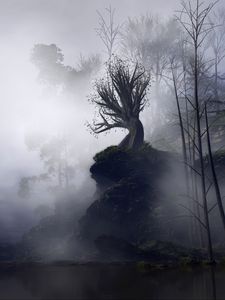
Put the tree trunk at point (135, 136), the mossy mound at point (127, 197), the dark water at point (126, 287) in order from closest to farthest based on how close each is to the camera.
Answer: the dark water at point (126, 287), the mossy mound at point (127, 197), the tree trunk at point (135, 136)

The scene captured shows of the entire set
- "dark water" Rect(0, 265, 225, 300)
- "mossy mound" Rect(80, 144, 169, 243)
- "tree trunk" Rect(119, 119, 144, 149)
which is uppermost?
"tree trunk" Rect(119, 119, 144, 149)

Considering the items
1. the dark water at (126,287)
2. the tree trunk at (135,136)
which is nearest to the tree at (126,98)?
the tree trunk at (135,136)

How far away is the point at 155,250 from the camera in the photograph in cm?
2052

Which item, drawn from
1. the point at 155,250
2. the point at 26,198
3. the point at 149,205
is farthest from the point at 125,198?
the point at 26,198

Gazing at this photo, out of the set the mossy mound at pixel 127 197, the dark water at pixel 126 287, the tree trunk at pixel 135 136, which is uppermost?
the tree trunk at pixel 135 136

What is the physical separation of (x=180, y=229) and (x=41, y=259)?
33.3ft

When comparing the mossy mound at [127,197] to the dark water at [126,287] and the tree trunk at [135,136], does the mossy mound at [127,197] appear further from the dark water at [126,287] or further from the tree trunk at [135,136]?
the dark water at [126,287]

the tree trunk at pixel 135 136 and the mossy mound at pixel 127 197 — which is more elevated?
the tree trunk at pixel 135 136

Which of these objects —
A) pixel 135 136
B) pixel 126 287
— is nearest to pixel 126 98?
pixel 135 136

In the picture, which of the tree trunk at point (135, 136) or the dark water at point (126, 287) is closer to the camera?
the dark water at point (126, 287)

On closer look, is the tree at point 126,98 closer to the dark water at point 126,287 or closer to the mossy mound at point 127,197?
the mossy mound at point 127,197

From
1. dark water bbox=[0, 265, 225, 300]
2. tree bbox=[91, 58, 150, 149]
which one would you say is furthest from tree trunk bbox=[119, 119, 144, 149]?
dark water bbox=[0, 265, 225, 300]

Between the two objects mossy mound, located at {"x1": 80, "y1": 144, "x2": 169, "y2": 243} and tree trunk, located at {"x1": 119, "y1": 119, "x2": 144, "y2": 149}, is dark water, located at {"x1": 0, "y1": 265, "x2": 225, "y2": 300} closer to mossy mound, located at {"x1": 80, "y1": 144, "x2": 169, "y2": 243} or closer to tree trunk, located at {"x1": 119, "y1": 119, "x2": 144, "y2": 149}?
mossy mound, located at {"x1": 80, "y1": 144, "x2": 169, "y2": 243}

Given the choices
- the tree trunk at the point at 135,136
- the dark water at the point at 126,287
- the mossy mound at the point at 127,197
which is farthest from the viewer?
the tree trunk at the point at 135,136
